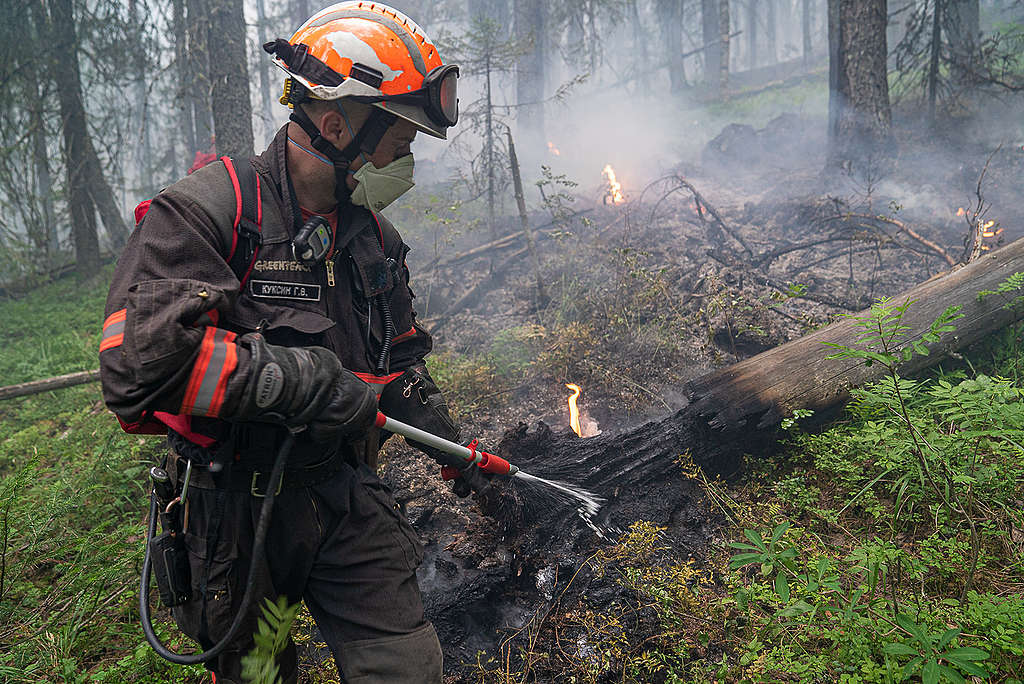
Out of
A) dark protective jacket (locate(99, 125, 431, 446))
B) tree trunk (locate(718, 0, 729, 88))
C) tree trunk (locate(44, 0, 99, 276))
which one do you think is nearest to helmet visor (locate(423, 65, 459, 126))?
dark protective jacket (locate(99, 125, 431, 446))

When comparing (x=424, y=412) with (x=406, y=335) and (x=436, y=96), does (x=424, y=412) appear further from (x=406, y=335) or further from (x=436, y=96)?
(x=436, y=96)

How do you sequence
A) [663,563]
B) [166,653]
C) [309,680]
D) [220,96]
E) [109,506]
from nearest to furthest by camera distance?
[166,653]
[309,680]
[663,563]
[109,506]
[220,96]

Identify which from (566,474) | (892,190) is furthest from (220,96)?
(892,190)

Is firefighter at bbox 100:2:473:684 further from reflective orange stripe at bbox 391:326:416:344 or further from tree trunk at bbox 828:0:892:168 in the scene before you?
tree trunk at bbox 828:0:892:168

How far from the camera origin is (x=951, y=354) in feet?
14.4

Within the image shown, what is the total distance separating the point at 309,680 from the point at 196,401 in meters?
1.92

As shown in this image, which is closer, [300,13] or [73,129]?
[73,129]

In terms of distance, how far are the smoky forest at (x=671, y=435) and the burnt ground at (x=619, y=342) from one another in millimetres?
27

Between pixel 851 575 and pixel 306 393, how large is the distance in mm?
2922

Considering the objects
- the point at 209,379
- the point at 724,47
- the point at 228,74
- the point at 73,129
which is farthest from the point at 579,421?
the point at 724,47

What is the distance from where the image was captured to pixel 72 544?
378 centimetres

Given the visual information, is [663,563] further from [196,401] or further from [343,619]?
[196,401]

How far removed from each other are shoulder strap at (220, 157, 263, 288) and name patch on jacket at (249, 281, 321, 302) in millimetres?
49

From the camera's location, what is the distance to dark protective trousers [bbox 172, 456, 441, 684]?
2.01 m
